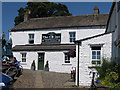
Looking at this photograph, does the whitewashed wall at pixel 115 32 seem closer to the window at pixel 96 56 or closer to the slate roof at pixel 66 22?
the window at pixel 96 56

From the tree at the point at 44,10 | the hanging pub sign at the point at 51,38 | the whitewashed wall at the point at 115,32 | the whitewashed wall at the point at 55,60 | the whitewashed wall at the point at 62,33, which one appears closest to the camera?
the whitewashed wall at the point at 115,32

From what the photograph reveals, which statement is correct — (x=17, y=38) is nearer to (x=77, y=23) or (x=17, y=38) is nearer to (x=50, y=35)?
(x=50, y=35)

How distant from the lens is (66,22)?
2784 cm

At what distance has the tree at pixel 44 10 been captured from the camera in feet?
146

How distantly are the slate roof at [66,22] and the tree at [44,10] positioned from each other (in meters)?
14.0

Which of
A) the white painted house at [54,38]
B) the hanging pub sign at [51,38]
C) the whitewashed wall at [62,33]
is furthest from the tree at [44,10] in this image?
the hanging pub sign at [51,38]

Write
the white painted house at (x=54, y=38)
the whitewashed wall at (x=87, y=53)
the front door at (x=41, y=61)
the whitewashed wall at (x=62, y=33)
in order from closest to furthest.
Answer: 1. the whitewashed wall at (x=87, y=53)
2. the white painted house at (x=54, y=38)
3. the whitewashed wall at (x=62, y=33)
4. the front door at (x=41, y=61)

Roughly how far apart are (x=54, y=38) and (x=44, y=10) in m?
19.5

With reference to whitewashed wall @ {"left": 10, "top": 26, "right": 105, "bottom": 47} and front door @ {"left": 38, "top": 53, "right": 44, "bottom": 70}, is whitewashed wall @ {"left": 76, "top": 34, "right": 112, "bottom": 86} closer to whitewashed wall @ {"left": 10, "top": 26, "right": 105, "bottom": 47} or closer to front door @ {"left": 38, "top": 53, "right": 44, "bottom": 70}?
whitewashed wall @ {"left": 10, "top": 26, "right": 105, "bottom": 47}

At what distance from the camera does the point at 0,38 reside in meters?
18.8

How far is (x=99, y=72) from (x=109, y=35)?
3.02m

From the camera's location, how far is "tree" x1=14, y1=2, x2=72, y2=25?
4450cm

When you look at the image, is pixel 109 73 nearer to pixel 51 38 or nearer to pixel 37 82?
pixel 37 82

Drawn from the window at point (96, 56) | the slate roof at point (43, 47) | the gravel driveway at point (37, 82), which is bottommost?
the gravel driveway at point (37, 82)
